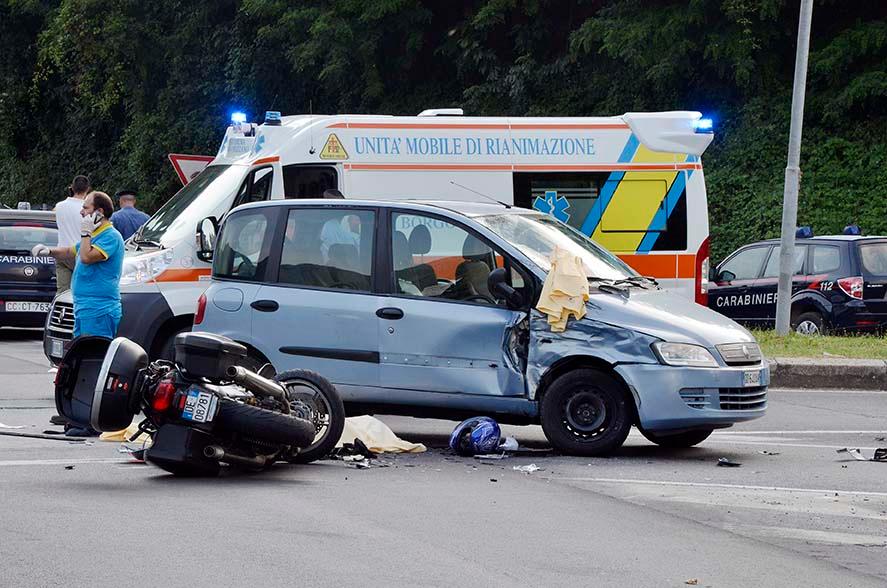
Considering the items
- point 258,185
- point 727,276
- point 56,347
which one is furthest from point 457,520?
point 727,276

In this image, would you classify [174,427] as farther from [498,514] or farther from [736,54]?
[736,54]

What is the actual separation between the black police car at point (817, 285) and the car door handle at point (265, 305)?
10207 mm

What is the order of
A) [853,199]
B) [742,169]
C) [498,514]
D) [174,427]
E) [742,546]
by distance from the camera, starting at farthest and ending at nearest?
[742,169]
[853,199]
[174,427]
[498,514]
[742,546]

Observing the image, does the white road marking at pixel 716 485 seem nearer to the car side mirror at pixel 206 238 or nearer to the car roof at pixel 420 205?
the car roof at pixel 420 205

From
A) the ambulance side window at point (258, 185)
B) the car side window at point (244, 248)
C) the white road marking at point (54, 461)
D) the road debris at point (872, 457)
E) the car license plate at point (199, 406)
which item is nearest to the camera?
the car license plate at point (199, 406)

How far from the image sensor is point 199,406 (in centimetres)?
855

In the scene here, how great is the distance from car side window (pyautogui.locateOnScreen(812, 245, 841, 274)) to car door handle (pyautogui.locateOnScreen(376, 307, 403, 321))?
33.7 feet

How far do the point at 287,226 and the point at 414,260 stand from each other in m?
1.04

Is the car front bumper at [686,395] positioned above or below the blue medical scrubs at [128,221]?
below

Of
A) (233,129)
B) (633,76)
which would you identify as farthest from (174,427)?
(633,76)

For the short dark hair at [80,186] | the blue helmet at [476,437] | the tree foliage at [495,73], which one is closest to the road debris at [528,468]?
the blue helmet at [476,437]

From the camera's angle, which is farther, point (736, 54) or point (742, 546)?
point (736, 54)

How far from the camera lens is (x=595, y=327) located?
32.2ft

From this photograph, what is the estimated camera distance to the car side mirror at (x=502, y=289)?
32.6ft
